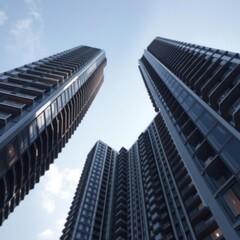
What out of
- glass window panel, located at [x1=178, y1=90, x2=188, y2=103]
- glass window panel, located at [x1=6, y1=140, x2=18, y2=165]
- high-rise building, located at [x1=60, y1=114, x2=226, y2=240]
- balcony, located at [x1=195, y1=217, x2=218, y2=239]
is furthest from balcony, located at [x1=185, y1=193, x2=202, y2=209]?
glass window panel, located at [x1=6, y1=140, x2=18, y2=165]

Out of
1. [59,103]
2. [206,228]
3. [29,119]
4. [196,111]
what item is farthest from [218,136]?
[59,103]

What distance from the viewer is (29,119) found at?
30844mm

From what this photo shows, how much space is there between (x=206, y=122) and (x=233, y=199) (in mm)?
9017

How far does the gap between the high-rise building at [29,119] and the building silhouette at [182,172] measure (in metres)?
18.1

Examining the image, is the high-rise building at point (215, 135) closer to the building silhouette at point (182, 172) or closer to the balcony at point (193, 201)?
the building silhouette at point (182, 172)

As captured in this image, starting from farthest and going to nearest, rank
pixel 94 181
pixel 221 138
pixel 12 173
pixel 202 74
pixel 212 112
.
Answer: pixel 94 181 < pixel 202 74 < pixel 12 173 < pixel 212 112 < pixel 221 138

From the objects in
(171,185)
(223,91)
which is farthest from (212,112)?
(171,185)

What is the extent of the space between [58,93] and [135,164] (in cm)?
6085

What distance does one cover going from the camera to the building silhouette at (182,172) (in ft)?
70.0

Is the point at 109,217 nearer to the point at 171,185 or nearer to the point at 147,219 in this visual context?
the point at 147,219

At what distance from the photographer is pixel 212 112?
25.9 meters

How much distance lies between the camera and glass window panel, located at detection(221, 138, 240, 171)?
1884 cm

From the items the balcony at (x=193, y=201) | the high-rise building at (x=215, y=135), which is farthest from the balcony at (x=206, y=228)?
the balcony at (x=193, y=201)

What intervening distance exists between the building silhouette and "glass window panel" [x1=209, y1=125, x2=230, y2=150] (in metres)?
0.11
